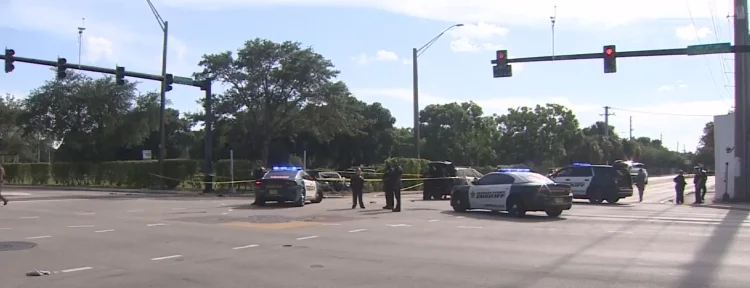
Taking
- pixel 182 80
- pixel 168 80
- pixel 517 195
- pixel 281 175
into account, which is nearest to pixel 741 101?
pixel 517 195

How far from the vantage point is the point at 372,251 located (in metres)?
11.7

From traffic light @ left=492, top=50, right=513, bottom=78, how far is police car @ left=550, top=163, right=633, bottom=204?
5889 millimetres

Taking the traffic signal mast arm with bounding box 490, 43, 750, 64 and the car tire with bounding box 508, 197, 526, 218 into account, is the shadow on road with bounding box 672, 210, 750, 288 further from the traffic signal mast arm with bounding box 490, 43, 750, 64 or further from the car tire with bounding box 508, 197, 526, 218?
the traffic signal mast arm with bounding box 490, 43, 750, 64

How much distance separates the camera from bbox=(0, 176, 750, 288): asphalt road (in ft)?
29.3

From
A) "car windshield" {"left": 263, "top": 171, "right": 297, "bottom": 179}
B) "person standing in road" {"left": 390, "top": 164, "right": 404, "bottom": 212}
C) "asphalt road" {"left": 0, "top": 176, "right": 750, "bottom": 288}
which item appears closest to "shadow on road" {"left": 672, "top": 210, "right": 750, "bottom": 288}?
"asphalt road" {"left": 0, "top": 176, "right": 750, "bottom": 288}

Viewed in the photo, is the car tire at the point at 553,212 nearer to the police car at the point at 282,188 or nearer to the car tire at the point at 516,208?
the car tire at the point at 516,208

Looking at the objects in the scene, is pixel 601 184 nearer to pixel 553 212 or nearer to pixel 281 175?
pixel 553 212

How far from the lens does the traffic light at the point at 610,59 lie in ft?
77.9

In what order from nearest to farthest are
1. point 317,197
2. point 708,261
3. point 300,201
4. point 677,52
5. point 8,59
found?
point 708,261 < point 677,52 < point 300,201 < point 8,59 < point 317,197

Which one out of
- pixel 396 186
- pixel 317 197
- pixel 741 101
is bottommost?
pixel 317 197

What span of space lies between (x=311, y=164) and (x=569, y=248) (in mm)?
61177

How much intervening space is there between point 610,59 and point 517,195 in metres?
7.37

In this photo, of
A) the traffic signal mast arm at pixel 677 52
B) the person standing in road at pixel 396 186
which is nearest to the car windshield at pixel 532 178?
the person standing in road at pixel 396 186

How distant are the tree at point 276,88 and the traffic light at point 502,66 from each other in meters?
21.4
